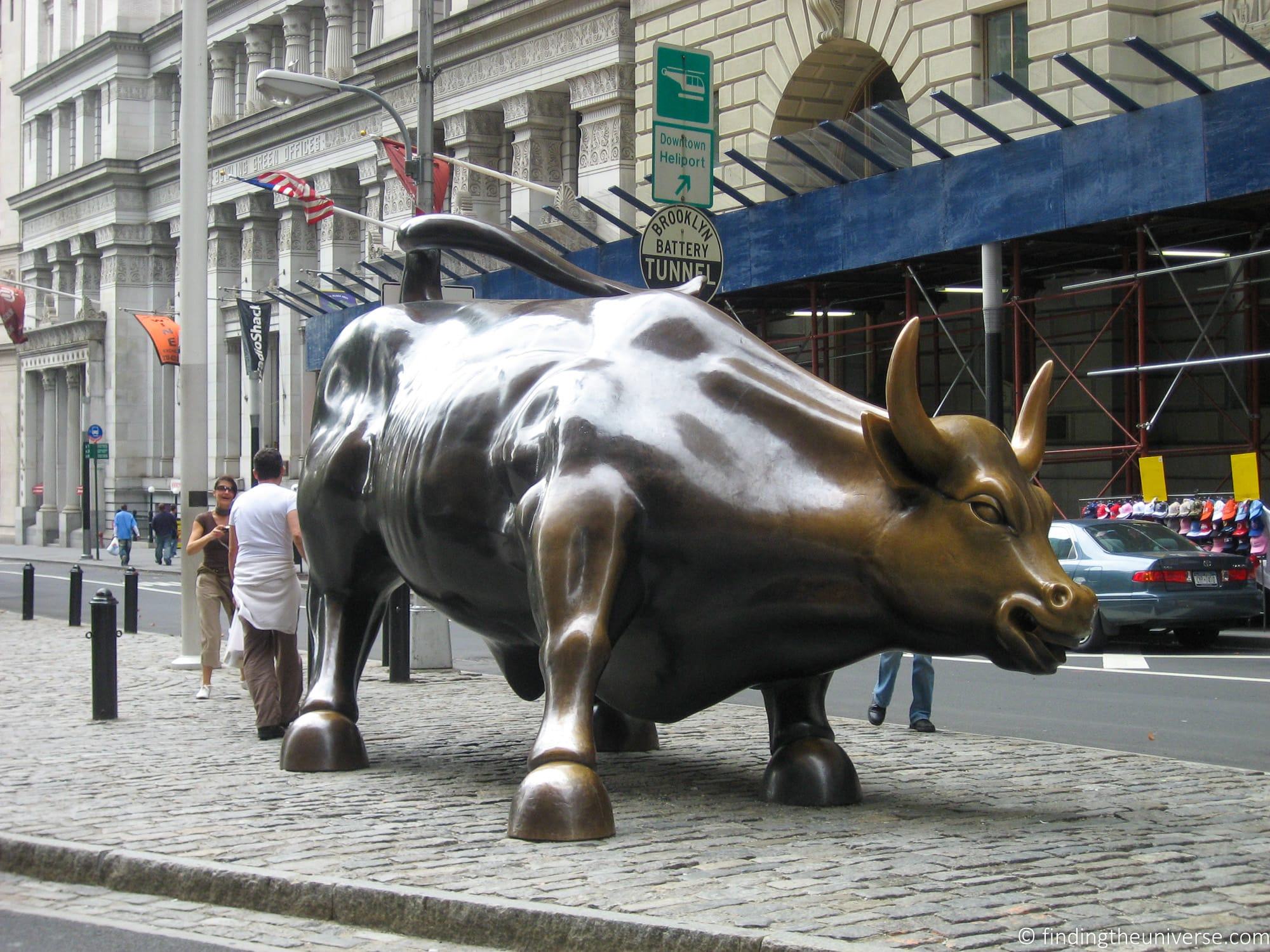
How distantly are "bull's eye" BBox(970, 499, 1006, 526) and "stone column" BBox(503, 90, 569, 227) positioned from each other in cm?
3147

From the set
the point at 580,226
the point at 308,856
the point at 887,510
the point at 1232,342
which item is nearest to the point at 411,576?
the point at 308,856

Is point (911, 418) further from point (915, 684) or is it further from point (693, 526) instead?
point (915, 684)

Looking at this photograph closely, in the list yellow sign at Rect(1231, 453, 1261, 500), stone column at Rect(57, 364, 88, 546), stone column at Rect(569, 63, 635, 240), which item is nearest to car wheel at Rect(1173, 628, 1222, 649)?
yellow sign at Rect(1231, 453, 1261, 500)

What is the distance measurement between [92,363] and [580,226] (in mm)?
34722

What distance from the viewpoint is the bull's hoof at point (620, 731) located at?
29.2 ft

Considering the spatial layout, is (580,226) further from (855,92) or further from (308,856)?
(308,856)

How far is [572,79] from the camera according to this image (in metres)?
35.8

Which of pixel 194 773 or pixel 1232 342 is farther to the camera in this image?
pixel 1232 342

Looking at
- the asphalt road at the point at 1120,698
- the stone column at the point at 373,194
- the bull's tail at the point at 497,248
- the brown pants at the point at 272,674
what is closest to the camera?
the bull's tail at the point at 497,248

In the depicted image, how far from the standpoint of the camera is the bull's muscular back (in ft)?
21.6

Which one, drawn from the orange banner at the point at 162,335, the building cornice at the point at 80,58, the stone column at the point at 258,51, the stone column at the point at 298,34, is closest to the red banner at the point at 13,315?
the orange banner at the point at 162,335

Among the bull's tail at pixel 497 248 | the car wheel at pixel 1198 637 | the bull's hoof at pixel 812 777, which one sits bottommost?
the car wheel at pixel 1198 637

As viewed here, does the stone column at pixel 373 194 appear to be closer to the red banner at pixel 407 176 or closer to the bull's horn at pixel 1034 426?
the red banner at pixel 407 176

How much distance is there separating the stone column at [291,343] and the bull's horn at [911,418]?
40869 mm
